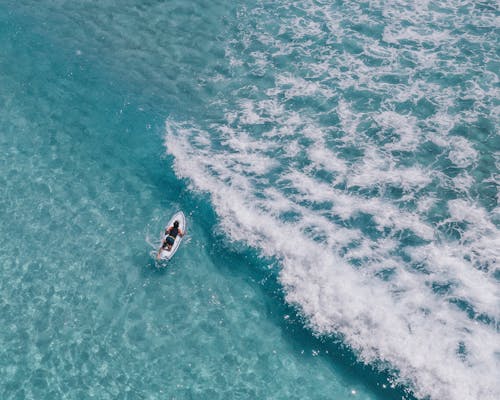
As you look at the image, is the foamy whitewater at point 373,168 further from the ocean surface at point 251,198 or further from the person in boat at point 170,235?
the person in boat at point 170,235

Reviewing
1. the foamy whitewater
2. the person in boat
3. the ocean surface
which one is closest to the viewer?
the ocean surface

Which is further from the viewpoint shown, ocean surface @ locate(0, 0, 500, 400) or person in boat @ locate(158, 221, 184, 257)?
person in boat @ locate(158, 221, 184, 257)

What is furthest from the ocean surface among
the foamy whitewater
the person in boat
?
the person in boat

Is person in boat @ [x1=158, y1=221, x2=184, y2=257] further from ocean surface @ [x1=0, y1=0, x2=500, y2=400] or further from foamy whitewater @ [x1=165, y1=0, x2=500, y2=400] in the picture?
foamy whitewater @ [x1=165, y1=0, x2=500, y2=400]

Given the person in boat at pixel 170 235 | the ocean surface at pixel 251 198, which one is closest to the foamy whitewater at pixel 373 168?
the ocean surface at pixel 251 198

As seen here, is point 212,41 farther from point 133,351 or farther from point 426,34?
point 133,351

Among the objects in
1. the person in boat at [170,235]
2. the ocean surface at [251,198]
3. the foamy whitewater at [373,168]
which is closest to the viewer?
the ocean surface at [251,198]

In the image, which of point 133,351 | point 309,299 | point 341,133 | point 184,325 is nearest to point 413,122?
point 341,133
